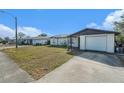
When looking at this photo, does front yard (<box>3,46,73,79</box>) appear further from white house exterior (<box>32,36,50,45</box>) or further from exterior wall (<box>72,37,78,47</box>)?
white house exterior (<box>32,36,50,45</box>)

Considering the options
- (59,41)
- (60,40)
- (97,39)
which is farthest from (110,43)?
(59,41)

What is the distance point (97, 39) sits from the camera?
81.7 feet

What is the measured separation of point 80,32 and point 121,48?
24.0ft

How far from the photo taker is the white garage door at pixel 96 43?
77.8 feet

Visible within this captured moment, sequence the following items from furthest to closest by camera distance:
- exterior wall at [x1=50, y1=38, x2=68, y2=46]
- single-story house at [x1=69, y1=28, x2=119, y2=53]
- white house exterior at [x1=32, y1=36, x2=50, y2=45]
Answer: white house exterior at [x1=32, y1=36, x2=50, y2=45] < exterior wall at [x1=50, y1=38, x2=68, y2=46] < single-story house at [x1=69, y1=28, x2=119, y2=53]

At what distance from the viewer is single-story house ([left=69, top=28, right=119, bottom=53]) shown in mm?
22438

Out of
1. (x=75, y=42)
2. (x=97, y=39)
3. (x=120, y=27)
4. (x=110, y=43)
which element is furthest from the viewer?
(x=75, y=42)

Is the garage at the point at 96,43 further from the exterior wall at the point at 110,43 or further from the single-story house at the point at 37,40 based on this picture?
the single-story house at the point at 37,40

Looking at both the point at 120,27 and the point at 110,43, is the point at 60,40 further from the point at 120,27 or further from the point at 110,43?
the point at 110,43

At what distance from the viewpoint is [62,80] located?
366 inches

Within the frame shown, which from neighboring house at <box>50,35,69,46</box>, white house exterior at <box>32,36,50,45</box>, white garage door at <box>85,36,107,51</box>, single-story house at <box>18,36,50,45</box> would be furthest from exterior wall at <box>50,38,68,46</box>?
white garage door at <box>85,36,107,51</box>

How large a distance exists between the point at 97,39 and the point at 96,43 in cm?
50
